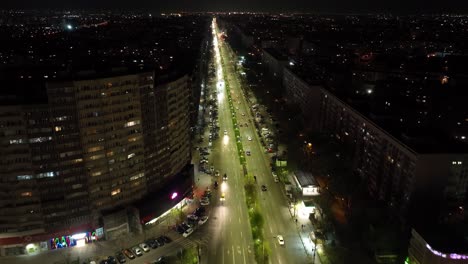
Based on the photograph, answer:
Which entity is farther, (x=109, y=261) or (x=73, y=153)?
(x=73, y=153)

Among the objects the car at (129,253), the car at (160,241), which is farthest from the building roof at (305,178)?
the car at (129,253)

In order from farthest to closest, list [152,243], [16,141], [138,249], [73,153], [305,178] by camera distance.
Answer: [305,178], [152,243], [138,249], [73,153], [16,141]

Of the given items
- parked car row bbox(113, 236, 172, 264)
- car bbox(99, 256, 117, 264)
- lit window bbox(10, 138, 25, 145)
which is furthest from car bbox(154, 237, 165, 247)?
lit window bbox(10, 138, 25, 145)

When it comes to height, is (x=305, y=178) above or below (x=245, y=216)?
above

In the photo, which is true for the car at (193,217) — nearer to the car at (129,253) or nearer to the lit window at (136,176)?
the lit window at (136,176)

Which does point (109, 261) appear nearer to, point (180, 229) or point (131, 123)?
point (180, 229)

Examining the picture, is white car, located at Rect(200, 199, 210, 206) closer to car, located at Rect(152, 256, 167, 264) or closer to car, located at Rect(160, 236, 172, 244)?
car, located at Rect(160, 236, 172, 244)

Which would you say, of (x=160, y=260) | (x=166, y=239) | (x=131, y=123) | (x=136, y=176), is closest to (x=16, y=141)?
(x=131, y=123)
